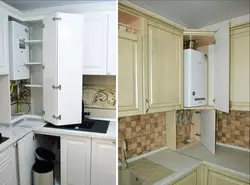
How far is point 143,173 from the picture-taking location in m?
0.61

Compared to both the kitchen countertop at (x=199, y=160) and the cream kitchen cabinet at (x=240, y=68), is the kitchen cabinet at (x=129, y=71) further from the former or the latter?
the cream kitchen cabinet at (x=240, y=68)

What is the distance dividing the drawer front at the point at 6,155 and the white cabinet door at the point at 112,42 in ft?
1.09

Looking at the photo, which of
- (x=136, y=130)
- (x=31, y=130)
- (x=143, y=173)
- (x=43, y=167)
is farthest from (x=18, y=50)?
(x=136, y=130)

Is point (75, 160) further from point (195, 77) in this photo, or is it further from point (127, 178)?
point (195, 77)

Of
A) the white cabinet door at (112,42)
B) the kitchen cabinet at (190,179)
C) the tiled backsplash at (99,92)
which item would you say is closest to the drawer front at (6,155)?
the tiled backsplash at (99,92)

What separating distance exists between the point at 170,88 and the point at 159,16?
257 mm

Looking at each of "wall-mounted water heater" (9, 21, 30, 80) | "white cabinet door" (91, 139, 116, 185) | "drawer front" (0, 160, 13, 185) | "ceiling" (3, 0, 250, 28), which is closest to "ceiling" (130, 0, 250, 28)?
"ceiling" (3, 0, 250, 28)

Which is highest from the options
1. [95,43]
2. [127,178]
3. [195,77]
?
[95,43]

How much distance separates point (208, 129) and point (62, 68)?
0.42 m

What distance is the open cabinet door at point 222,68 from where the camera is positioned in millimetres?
360

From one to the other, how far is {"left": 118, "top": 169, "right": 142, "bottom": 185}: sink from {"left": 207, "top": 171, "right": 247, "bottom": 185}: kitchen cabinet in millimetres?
270

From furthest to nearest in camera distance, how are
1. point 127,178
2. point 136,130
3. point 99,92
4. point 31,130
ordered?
point 136,130 < point 127,178 < point 99,92 < point 31,130

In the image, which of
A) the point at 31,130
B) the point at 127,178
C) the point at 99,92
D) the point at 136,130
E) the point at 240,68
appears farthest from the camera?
the point at 136,130

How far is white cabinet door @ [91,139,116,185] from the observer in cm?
54
